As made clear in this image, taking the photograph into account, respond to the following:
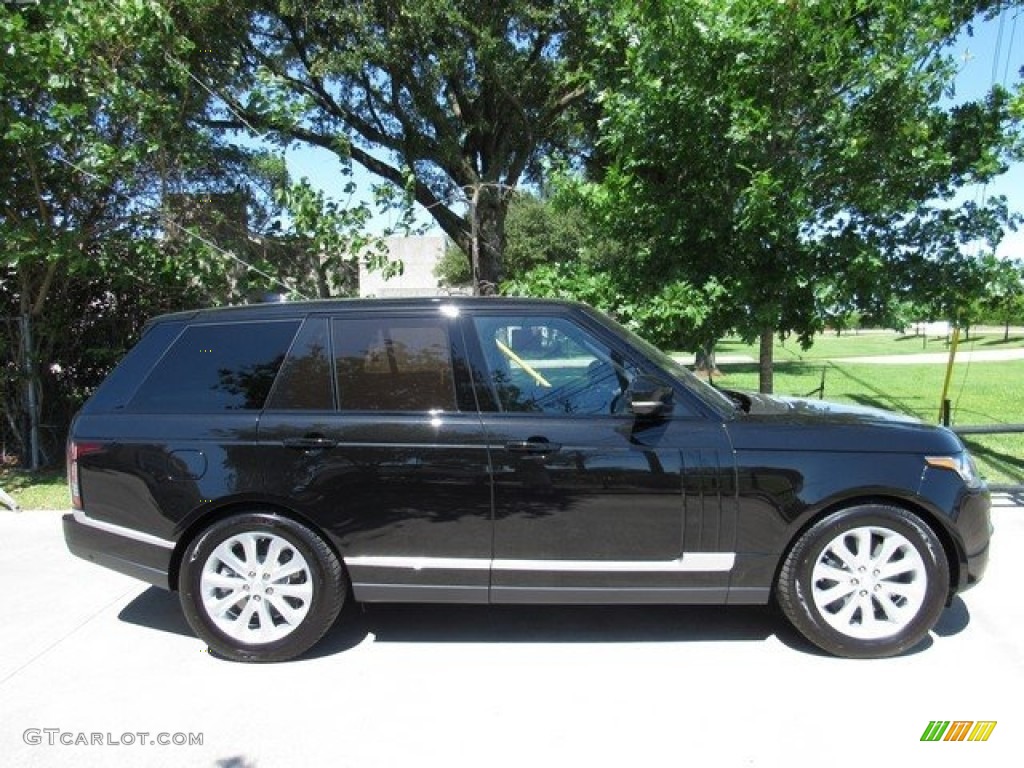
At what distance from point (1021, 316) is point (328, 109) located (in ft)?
45.9

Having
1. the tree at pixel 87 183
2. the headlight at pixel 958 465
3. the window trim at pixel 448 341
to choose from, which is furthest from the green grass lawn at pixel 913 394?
the window trim at pixel 448 341

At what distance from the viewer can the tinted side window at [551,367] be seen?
380 centimetres

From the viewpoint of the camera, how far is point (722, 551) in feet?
12.0

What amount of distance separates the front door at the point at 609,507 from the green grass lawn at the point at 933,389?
477cm

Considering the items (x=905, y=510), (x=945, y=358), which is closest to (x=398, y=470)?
(x=905, y=510)

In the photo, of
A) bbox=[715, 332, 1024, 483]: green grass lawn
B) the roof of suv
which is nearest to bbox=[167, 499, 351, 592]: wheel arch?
the roof of suv

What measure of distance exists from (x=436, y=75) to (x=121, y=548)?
12.3 meters

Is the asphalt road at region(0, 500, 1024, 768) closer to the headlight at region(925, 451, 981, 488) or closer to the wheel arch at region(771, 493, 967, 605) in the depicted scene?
the wheel arch at region(771, 493, 967, 605)

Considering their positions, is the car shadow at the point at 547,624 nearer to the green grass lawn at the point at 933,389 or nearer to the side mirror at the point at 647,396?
the side mirror at the point at 647,396

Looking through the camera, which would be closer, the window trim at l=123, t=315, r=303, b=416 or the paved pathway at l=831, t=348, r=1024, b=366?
the window trim at l=123, t=315, r=303, b=416

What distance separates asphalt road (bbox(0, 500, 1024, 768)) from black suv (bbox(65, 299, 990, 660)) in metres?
0.29

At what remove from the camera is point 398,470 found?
372cm

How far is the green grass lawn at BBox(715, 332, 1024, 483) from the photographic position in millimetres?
8414

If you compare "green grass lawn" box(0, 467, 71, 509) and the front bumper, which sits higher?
the front bumper
